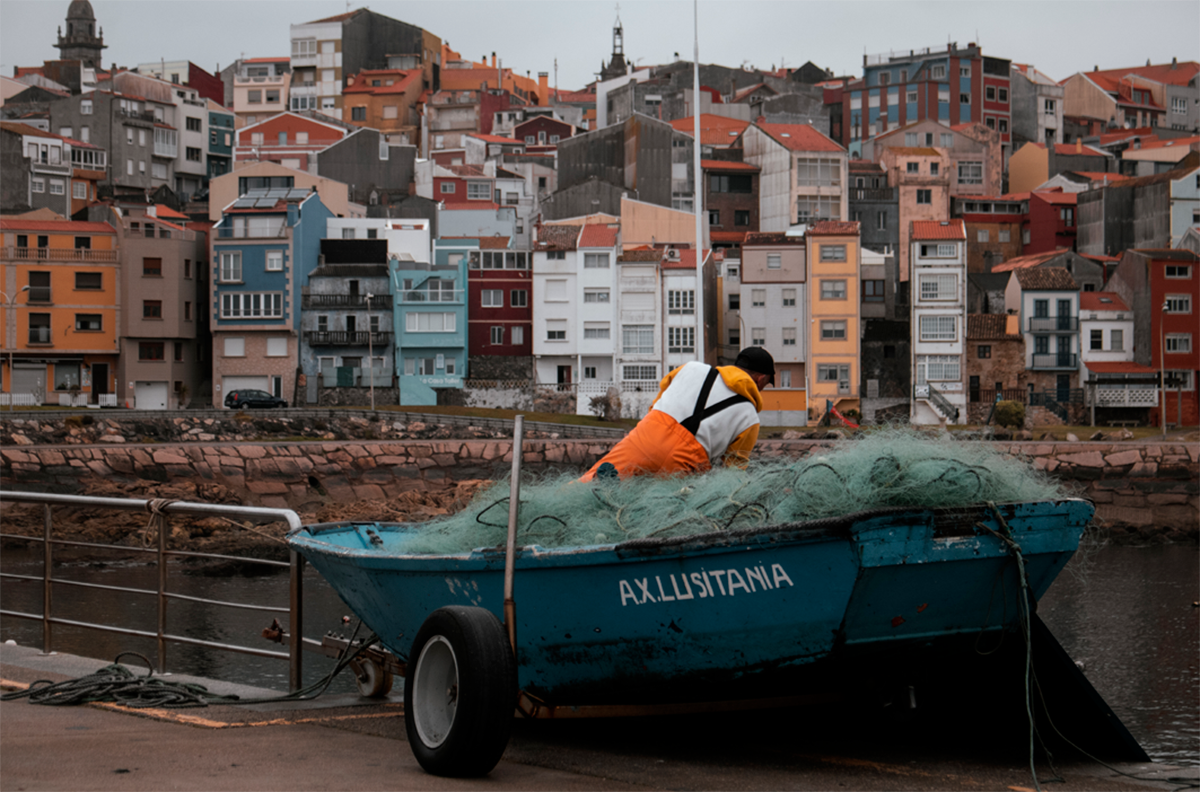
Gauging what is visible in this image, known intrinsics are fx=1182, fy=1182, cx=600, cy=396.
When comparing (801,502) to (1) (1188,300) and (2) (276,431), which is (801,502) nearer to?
(2) (276,431)

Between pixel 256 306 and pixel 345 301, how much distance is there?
13.5ft

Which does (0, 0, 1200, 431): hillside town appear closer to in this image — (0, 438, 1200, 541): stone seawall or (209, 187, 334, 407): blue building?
(209, 187, 334, 407): blue building

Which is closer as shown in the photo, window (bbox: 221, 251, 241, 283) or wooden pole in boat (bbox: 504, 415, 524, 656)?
wooden pole in boat (bbox: 504, 415, 524, 656)

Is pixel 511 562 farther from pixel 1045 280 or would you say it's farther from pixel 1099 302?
pixel 1099 302

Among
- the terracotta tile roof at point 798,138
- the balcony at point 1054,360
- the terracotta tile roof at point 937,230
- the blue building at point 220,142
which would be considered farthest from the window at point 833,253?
the blue building at point 220,142

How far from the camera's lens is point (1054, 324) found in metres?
57.7

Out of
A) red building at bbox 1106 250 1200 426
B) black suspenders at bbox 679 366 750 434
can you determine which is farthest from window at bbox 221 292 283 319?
black suspenders at bbox 679 366 750 434

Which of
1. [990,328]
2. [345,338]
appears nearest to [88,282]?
[345,338]

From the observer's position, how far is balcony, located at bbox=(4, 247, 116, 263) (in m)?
55.6

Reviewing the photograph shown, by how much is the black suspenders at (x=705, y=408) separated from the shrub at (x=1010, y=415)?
45263 millimetres

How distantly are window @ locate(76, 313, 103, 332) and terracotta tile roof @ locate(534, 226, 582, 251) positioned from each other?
2106 cm

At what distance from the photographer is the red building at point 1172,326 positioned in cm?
5678

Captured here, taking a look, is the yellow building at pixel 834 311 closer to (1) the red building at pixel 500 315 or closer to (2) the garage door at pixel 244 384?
(1) the red building at pixel 500 315

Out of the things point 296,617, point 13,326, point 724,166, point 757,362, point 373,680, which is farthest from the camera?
point 724,166
